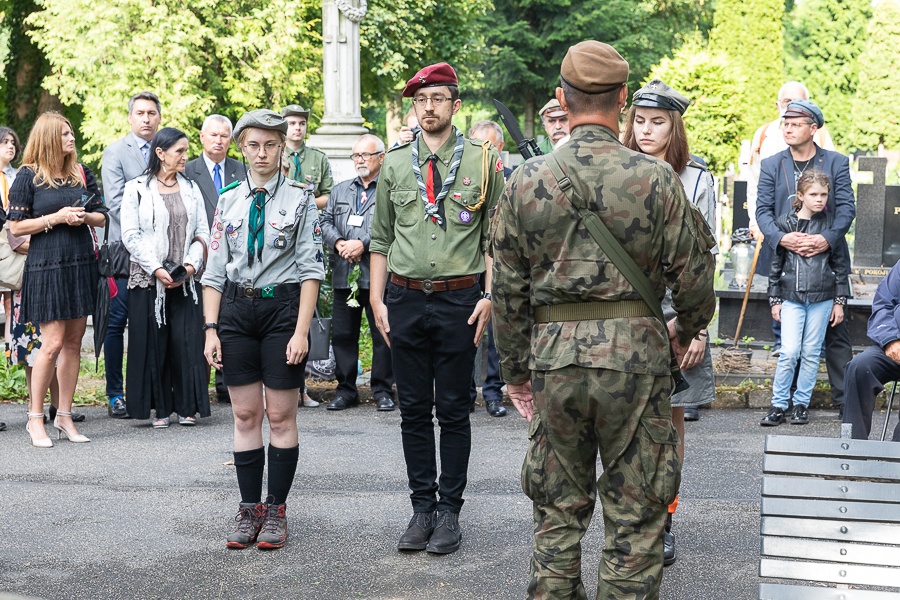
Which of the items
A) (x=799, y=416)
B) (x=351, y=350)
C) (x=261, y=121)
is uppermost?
(x=261, y=121)

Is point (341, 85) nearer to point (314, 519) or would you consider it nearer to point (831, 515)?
point (314, 519)

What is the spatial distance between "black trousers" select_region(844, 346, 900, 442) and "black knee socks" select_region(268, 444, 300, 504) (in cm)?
308

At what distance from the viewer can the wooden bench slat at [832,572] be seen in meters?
3.87

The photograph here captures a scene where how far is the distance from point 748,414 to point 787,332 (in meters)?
0.78

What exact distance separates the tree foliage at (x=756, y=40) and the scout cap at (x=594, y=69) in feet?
137

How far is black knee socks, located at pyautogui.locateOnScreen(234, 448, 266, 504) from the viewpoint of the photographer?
571cm

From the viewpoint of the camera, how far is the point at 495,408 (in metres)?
9.01

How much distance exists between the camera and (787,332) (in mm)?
8531

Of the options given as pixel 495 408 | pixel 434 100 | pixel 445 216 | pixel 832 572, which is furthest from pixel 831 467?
pixel 495 408

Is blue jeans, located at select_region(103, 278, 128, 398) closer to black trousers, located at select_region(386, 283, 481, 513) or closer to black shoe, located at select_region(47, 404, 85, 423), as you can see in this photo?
black shoe, located at select_region(47, 404, 85, 423)

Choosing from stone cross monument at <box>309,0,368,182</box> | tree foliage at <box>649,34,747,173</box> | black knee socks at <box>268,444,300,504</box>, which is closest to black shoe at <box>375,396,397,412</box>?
black knee socks at <box>268,444,300,504</box>

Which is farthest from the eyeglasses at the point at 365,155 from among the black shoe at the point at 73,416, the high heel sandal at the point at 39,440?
the high heel sandal at the point at 39,440

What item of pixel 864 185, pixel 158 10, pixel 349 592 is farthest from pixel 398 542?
pixel 158 10

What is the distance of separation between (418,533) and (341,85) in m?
10.7
